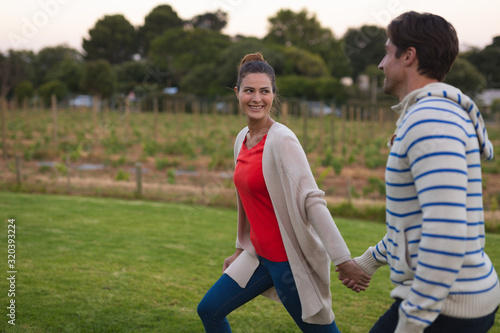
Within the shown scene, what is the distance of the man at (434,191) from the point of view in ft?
4.25

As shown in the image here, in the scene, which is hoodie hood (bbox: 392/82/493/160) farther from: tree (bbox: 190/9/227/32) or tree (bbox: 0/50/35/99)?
tree (bbox: 190/9/227/32)

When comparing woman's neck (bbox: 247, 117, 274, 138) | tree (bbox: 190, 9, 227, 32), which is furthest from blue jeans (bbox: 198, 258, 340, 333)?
tree (bbox: 190, 9, 227, 32)

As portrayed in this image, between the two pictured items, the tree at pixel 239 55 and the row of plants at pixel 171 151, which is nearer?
the row of plants at pixel 171 151

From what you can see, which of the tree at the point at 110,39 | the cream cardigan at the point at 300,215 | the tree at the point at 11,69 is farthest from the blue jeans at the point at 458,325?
the tree at the point at 110,39

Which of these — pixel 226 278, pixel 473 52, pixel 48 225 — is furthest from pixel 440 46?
pixel 473 52

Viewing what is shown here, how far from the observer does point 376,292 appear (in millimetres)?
3949

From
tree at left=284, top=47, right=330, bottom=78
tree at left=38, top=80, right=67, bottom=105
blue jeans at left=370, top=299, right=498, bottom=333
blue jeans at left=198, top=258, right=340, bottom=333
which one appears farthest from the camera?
tree at left=284, top=47, right=330, bottom=78

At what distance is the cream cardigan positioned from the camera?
79.7 inches

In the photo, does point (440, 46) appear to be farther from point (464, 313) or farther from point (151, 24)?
point (151, 24)

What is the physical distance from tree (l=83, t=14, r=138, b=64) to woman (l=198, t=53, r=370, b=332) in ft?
209

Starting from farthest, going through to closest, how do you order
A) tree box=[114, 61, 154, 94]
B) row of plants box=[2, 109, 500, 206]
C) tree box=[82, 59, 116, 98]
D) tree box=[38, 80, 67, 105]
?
tree box=[114, 61, 154, 94] → tree box=[38, 80, 67, 105] → tree box=[82, 59, 116, 98] → row of plants box=[2, 109, 500, 206]

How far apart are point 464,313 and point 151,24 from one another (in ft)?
223

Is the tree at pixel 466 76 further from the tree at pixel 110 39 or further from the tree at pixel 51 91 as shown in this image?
the tree at pixel 110 39

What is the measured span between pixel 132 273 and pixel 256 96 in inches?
96.4
